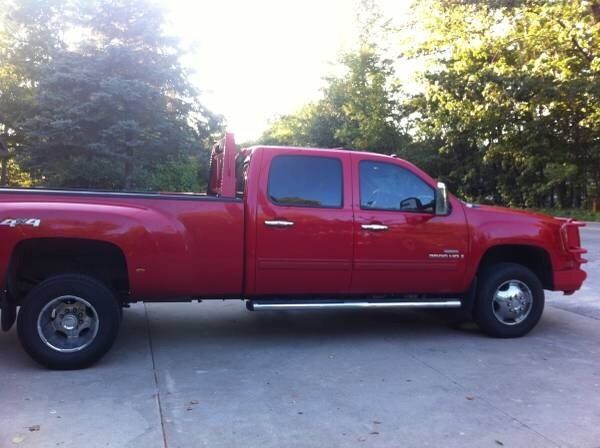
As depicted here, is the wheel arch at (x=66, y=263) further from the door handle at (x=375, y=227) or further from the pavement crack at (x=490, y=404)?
the pavement crack at (x=490, y=404)

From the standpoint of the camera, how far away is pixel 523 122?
1183 inches

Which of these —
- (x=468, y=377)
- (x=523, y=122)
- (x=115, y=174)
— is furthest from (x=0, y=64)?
(x=468, y=377)

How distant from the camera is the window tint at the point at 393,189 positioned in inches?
249

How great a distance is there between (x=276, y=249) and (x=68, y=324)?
76.4 inches

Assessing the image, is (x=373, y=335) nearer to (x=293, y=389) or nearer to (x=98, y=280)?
(x=293, y=389)

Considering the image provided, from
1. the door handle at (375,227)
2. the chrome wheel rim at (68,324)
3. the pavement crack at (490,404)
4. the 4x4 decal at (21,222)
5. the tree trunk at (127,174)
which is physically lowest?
the pavement crack at (490,404)

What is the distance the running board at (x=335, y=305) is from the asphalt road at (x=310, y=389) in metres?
0.40

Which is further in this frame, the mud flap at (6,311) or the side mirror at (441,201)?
the side mirror at (441,201)

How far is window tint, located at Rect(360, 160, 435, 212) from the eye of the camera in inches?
249

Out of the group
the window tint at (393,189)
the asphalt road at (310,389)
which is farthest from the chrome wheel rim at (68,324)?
the window tint at (393,189)

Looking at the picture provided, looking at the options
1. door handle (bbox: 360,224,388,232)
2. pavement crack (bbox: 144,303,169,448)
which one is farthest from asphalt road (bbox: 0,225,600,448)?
door handle (bbox: 360,224,388,232)

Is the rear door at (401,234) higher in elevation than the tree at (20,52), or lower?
lower

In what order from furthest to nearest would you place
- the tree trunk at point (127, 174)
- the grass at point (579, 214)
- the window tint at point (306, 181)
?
1. the grass at point (579, 214)
2. the tree trunk at point (127, 174)
3. the window tint at point (306, 181)

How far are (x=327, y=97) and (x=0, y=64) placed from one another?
2143 centimetres
